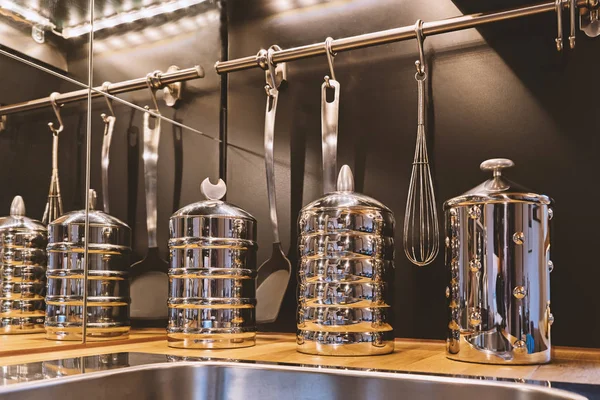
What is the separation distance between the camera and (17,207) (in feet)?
2.52

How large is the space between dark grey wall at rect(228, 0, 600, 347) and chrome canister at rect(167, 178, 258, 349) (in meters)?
0.20

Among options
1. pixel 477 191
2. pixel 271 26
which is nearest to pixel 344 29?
pixel 271 26

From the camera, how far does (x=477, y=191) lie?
2.50 ft

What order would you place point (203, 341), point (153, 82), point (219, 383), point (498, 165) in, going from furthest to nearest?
point (153, 82)
point (203, 341)
point (498, 165)
point (219, 383)

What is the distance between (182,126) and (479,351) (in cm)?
69

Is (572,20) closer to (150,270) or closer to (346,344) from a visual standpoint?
(346,344)

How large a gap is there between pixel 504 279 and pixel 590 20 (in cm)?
42

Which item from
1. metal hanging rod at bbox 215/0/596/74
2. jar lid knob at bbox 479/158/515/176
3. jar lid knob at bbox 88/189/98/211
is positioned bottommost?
jar lid knob at bbox 88/189/98/211

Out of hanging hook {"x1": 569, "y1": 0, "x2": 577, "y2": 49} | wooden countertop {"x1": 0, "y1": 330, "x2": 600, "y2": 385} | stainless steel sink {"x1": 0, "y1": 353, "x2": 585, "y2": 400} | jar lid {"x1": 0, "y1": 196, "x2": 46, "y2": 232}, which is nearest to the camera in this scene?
stainless steel sink {"x1": 0, "y1": 353, "x2": 585, "y2": 400}

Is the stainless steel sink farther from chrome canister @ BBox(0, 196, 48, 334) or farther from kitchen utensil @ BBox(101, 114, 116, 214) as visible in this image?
kitchen utensil @ BBox(101, 114, 116, 214)

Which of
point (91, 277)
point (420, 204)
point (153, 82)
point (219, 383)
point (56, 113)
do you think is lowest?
point (219, 383)

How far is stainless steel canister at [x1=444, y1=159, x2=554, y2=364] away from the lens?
0.73 metres

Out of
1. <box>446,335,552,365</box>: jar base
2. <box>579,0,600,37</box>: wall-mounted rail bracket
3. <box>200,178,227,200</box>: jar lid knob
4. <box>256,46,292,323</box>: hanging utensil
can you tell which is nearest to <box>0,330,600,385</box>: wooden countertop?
<box>446,335,552,365</box>: jar base

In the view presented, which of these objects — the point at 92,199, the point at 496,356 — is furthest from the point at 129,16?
the point at 496,356
